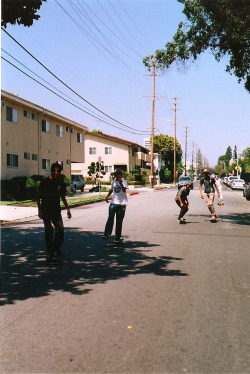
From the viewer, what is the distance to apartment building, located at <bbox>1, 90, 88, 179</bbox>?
85.3ft

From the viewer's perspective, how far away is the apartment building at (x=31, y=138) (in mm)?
25984

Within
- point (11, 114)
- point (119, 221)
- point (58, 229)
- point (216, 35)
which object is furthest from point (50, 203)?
point (11, 114)

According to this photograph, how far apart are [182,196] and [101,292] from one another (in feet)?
27.8

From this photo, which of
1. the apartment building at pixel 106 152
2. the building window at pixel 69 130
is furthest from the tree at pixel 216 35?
the apartment building at pixel 106 152

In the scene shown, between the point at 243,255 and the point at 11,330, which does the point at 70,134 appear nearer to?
the point at 243,255

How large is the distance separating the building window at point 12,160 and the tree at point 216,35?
1414cm

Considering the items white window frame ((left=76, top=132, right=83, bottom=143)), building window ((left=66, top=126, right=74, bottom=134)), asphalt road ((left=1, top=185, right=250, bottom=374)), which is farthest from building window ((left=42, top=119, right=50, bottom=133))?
asphalt road ((left=1, top=185, right=250, bottom=374))

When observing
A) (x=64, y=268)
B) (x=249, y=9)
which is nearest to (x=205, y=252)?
(x=64, y=268)

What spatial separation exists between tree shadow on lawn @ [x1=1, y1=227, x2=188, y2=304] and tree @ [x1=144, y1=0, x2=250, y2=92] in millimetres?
7940

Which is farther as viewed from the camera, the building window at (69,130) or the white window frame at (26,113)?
the building window at (69,130)

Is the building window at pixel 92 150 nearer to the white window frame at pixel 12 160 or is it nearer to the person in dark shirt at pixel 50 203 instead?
the white window frame at pixel 12 160

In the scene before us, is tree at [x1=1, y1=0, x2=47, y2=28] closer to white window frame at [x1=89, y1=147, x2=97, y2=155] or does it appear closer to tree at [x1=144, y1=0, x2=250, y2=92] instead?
tree at [x1=144, y1=0, x2=250, y2=92]

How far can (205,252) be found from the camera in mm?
8633

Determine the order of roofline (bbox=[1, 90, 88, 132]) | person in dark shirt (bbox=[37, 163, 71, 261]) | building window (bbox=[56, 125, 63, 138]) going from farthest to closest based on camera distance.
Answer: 1. building window (bbox=[56, 125, 63, 138])
2. roofline (bbox=[1, 90, 88, 132])
3. person in dark shirt (bbox=[37, 163, 71, 261])
